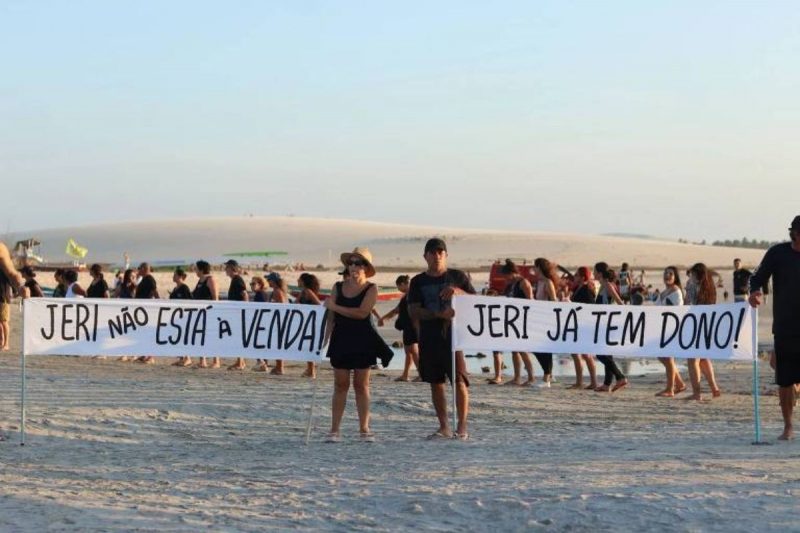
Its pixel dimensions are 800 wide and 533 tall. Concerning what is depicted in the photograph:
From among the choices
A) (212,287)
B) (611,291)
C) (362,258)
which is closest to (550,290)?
(611,291)

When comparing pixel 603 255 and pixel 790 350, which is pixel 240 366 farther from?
pixel 603 255

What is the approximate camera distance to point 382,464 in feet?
31.9

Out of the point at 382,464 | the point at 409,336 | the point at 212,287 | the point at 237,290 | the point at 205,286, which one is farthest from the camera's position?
the point at 205,286

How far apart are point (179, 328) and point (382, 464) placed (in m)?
3.43

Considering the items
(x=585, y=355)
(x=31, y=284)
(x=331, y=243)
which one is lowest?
(x=585, y=355)

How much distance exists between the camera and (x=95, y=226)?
167875 millimetres

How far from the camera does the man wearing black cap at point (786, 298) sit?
10727 mm

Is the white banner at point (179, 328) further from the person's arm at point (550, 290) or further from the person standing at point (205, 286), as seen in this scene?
the person standing at point (205, 286)

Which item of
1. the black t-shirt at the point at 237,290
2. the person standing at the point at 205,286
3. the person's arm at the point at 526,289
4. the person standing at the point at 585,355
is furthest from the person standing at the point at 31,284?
the person standing at the point at 585,355

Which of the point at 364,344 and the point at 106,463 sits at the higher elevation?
the point at 364,344

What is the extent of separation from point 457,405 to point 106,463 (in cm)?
323

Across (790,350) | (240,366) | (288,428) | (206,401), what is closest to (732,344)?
(790,350)

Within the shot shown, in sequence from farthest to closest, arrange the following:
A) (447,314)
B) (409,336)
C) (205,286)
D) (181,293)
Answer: (181,293), (205,286), (409,336), (447,314)

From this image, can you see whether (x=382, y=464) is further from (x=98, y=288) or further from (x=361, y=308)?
(x=98, y=288)
